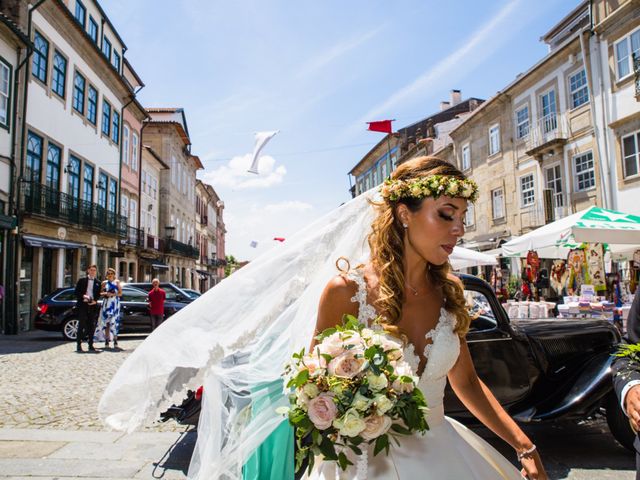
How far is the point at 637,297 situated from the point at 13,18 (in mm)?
20604

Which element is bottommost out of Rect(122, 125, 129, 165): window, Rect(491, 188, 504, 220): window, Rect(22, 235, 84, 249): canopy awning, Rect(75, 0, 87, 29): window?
Rect(22, 235, 84, 249): canopy awning

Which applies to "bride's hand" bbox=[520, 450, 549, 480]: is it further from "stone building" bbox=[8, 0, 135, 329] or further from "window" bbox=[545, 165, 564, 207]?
"window" bbox=[545, 165, 564, 207]

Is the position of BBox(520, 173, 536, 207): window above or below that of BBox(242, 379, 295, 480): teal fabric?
above

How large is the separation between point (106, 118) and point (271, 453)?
2587cm

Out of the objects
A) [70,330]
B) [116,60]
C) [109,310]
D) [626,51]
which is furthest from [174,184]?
[626,51]

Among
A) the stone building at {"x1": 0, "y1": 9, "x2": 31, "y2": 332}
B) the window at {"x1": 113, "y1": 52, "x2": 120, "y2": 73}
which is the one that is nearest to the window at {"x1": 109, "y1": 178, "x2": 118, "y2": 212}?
the window at {"x1": 113, "y1": 52, "x2": 120, "y2": 73}

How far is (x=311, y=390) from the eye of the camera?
1.49m

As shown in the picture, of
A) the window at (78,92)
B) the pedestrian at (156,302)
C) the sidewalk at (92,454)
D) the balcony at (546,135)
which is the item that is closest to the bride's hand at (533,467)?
the sidewalk at (92,454)

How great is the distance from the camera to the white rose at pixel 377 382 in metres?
1.44

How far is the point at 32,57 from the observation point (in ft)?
56.4

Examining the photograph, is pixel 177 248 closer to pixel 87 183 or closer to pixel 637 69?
pixel 87 183

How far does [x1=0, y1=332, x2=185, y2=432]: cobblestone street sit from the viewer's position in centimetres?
549

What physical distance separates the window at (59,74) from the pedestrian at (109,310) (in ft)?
36.9

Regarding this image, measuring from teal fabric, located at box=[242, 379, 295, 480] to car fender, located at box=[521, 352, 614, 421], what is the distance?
299cm
